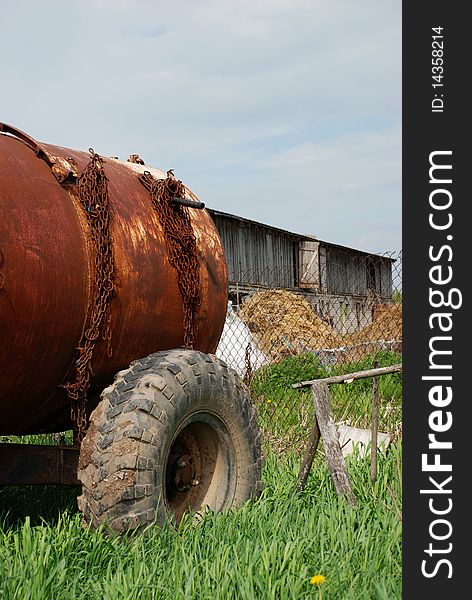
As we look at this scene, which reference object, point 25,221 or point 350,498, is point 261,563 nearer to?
point 350,498

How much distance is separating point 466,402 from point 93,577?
182cm

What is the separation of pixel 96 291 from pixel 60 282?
0.25m

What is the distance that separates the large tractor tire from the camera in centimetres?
420

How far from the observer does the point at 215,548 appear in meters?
4.03

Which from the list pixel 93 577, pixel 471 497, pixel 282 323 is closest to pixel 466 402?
pixel 471 497

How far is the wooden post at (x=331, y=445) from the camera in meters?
4.91

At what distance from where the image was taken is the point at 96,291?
4.45m

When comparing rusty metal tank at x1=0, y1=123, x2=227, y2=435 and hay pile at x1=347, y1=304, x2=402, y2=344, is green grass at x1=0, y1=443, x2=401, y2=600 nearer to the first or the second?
rusty metal tank at x1=0, y1=123, x2=227, y2=435

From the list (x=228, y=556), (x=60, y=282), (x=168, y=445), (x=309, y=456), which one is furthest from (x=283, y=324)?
(x=228, y=556)

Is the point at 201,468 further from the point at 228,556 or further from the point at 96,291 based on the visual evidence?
the point at 96,291

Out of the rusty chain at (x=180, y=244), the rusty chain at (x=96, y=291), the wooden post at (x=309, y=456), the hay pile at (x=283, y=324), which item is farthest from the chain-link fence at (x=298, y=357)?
the rusty chain at (x=96, y=291)

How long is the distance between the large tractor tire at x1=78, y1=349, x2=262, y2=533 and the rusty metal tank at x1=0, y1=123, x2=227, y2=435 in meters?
0.27

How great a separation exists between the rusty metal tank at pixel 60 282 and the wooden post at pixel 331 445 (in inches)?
34.9

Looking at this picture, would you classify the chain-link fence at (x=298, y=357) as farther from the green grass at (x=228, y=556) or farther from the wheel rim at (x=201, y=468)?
the green grass at (x=228, y=556)
